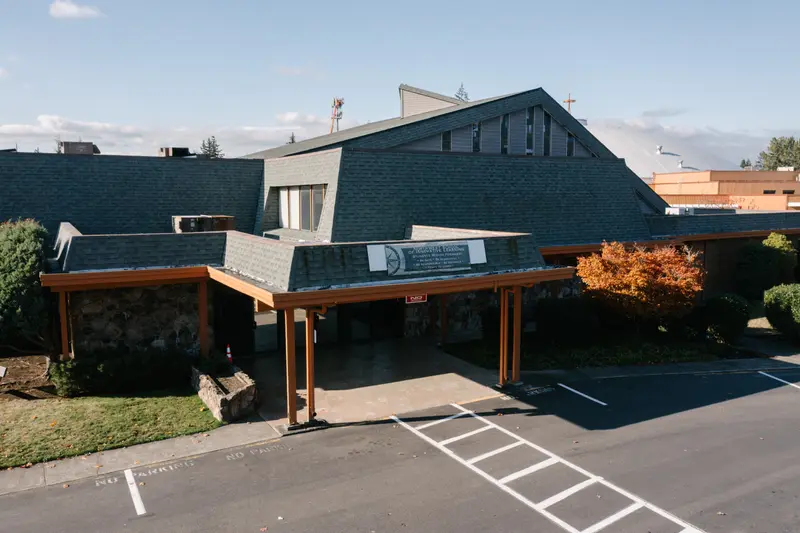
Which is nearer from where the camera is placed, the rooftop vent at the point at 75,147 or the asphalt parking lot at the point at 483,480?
the asphalt parking lot at the point at 483,480

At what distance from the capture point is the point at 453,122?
89.6 ft

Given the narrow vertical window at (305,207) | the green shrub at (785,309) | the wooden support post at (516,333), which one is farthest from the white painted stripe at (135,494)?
the green shrub at (785,309)

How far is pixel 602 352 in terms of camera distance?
20.7 m

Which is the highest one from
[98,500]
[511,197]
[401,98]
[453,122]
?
[401,98]

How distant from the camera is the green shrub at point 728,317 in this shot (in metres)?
22.3

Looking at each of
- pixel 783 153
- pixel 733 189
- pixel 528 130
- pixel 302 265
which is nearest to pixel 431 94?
pixel 528 130

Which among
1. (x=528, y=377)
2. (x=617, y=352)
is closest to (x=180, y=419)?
(x=528, y=377)

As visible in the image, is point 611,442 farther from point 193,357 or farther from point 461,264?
point 193,357

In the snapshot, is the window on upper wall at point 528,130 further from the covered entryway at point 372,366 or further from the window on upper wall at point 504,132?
the covered entryway at point 372,366

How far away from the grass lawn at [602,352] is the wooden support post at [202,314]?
329 inches

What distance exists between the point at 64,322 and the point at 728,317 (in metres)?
22.1

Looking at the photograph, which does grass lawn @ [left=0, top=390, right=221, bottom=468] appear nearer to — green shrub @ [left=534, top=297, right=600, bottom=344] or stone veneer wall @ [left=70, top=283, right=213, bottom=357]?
stone veneer wall @ [left=70, top=283, right=213, bottom=357]

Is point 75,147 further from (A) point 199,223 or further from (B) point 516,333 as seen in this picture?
(B) point 516,333

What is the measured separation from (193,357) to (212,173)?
9432mm
